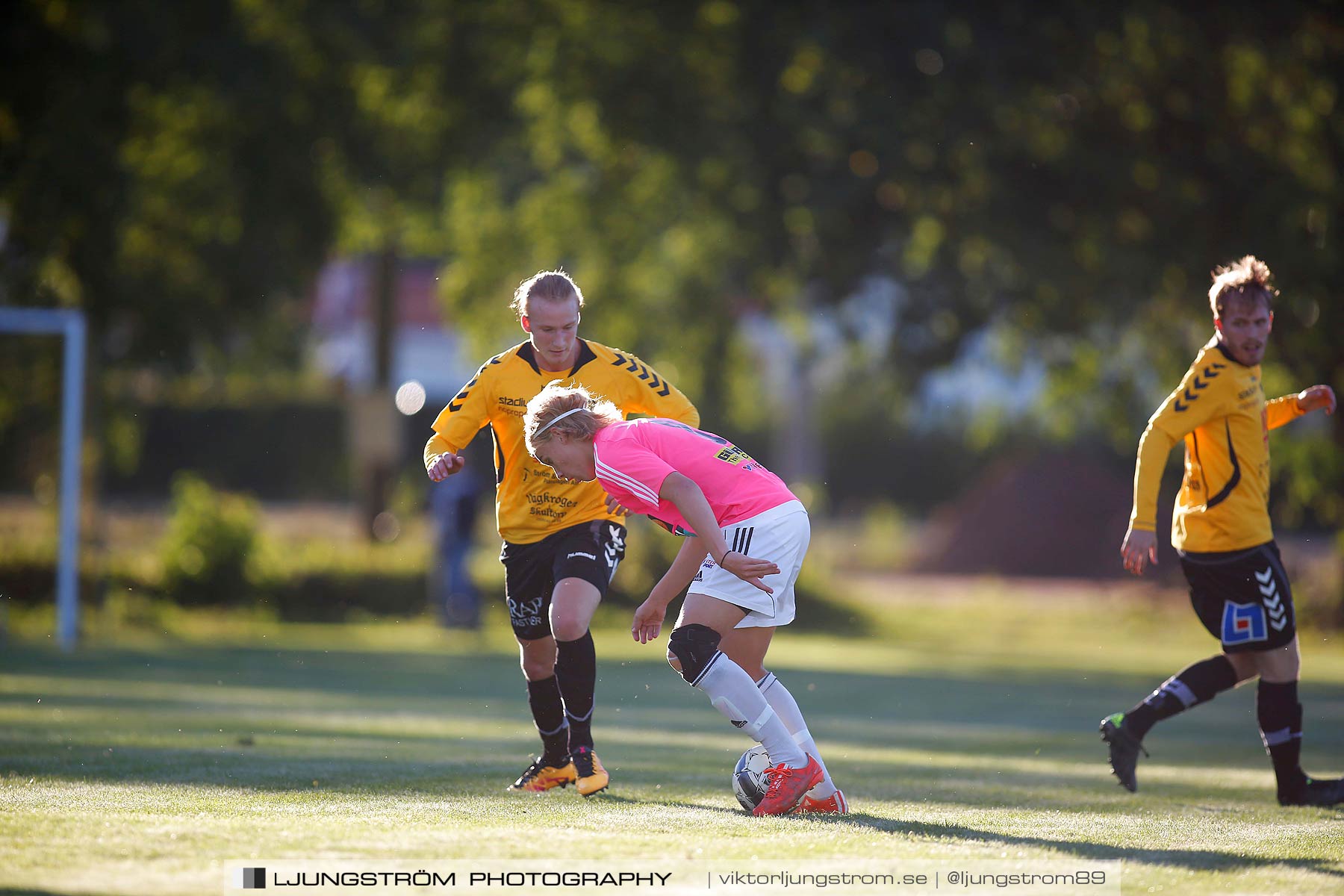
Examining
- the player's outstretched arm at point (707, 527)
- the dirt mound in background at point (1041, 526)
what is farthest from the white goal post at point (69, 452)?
the dirt mound in background at point (1041, 526)

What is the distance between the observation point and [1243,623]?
618 cm

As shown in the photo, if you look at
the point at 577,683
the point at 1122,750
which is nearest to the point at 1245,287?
the point at 1122,750

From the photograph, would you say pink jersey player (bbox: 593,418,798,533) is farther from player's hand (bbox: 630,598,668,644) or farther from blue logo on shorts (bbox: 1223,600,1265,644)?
blue logo on shorts (bbox: 1223,600,1265,644)

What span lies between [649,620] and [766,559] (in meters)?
0.46

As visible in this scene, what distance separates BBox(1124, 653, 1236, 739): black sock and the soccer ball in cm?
179

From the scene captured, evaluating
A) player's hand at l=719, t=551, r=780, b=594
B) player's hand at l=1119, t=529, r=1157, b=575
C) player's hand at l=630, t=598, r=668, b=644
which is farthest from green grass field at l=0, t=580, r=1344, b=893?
player's hand at l=1119, t=529, r=1157, b=575

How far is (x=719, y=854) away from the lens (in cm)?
450

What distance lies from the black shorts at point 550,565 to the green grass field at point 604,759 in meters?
0.69

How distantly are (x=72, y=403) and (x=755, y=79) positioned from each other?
7.95 meters

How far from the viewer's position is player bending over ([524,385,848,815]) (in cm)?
530

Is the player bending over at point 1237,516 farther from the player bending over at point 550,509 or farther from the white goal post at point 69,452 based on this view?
the white goal post at point 69,452

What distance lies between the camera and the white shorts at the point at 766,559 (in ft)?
17.5

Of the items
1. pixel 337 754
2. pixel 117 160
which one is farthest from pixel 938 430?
pixel 337 754

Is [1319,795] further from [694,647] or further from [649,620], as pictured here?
[649,620]
